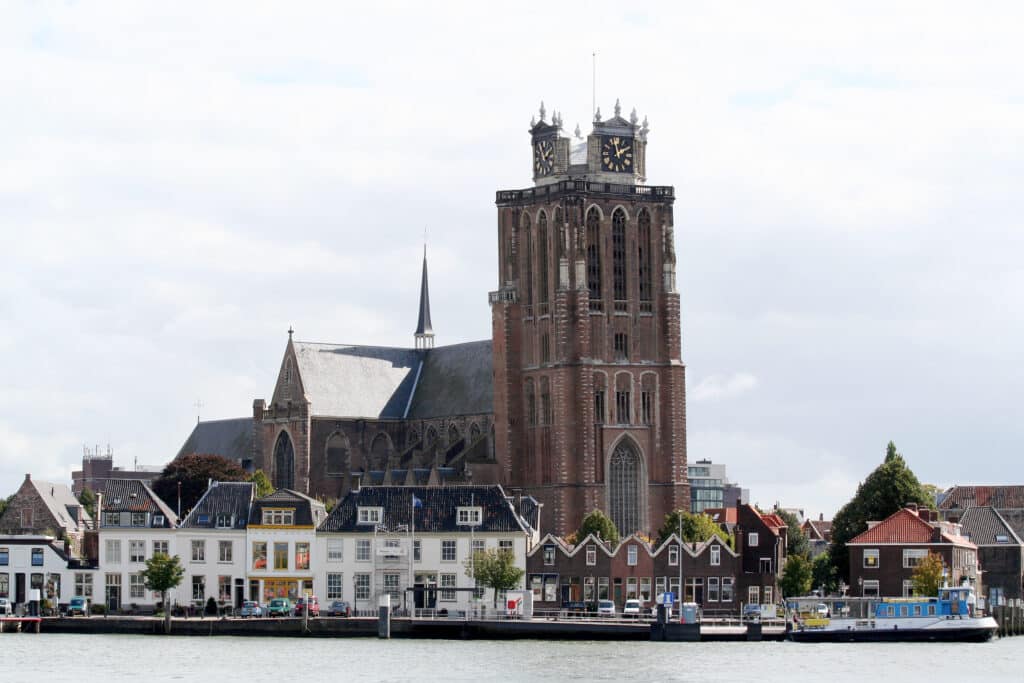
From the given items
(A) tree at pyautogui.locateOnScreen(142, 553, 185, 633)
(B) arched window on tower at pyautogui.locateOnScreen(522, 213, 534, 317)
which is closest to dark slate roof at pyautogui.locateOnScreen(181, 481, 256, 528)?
(A) tree at pyautogui.locateOnScreen(142, 553, 185, 633)

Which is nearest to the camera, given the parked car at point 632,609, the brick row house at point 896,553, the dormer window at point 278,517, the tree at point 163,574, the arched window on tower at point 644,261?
the parked car at point 632,609

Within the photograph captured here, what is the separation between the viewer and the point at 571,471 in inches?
6747

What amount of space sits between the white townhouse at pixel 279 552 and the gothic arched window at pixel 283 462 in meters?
54.3

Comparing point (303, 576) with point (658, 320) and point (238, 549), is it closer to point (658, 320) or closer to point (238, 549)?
point (238, 549)

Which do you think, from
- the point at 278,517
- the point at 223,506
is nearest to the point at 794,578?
the point at 278,517

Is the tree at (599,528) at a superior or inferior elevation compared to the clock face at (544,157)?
inferior

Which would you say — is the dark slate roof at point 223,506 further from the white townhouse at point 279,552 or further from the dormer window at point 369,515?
the dormer window at point 369,515

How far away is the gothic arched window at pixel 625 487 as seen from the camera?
172m

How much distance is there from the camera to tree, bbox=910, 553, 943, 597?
13462 centimetres

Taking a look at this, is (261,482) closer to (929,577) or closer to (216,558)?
(216,558)

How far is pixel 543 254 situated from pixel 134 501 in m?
45.7

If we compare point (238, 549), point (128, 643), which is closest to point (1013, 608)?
point (238, 549)

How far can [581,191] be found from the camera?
573 ft

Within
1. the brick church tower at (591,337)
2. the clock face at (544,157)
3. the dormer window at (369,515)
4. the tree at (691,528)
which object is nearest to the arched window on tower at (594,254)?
the brick church tower at (591,337)
